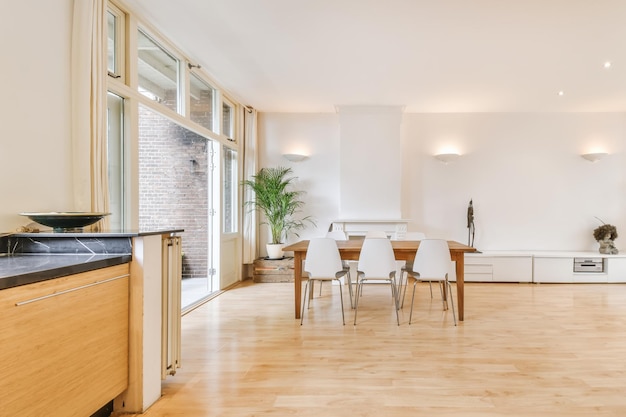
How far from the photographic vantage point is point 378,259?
3.53 metres

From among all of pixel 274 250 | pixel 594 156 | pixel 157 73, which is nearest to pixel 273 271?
pixel 274 250

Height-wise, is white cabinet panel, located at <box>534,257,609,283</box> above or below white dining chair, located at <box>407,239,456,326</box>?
below

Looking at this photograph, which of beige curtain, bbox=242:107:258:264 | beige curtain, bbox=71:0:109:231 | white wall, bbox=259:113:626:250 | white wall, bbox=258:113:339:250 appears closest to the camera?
beige curtain, bbox=71:0:109:231

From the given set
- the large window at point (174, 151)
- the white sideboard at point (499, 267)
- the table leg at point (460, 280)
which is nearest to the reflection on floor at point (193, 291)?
the large window at point (174, 151)

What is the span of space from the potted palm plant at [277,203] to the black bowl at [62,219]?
11.5 ft

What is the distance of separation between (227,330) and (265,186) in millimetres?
2739

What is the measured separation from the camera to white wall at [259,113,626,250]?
19.0 ft

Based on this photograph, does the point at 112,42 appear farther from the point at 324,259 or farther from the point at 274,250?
the point at 274,250

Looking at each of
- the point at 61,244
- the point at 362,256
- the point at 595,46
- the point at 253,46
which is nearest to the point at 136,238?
the point at 61,244

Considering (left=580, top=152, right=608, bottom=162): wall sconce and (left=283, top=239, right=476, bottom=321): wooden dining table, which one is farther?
(left=580, top=152, right=608, bottom=162): wall sconce

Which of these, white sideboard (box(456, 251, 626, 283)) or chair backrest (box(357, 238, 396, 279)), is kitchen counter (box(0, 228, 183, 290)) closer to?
chair backrest (box(357, 238, 396, 279))

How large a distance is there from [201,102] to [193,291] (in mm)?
2678

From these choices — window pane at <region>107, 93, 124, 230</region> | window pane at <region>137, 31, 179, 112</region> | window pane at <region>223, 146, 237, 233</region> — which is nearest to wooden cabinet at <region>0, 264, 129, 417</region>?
window pane at <region>107, 93, 124, 230</region>

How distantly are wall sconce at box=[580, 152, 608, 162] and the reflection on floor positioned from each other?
6.54 meters
